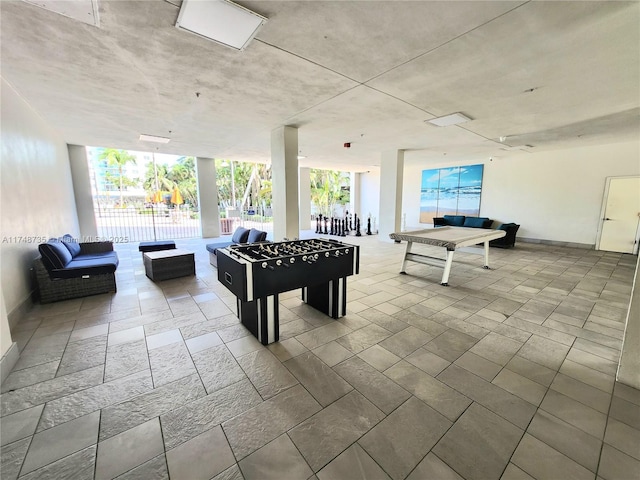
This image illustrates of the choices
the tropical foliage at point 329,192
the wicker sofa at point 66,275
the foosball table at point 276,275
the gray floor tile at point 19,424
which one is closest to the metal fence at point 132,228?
the wicker sofa at point 66,275

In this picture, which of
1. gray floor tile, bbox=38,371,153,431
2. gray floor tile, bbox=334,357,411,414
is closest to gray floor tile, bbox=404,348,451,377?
gray floor tile, bbox=334,357,411,414

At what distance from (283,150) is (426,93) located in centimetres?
271

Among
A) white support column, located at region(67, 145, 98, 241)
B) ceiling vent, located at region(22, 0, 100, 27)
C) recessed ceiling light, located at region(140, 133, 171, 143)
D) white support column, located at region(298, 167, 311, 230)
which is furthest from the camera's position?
white support column, located at region(298, 167, 311, 230)

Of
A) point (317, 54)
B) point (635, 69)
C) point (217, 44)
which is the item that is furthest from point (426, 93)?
point (217, 44)

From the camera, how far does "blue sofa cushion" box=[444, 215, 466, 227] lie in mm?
9448

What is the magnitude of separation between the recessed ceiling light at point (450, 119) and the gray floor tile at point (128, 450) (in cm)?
552

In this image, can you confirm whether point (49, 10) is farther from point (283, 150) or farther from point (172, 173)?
point (172, 173)

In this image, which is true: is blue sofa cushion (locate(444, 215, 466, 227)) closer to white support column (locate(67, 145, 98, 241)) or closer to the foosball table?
the foosball table

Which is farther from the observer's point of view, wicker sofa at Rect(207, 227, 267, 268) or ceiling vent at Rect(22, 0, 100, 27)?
wicker sofa at Rect(207, 227, 267, 268)

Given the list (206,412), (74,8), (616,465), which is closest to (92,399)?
(206,412)

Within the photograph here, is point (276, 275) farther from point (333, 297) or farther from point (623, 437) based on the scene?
point (623, 437)

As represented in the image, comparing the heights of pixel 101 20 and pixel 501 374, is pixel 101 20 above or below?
above

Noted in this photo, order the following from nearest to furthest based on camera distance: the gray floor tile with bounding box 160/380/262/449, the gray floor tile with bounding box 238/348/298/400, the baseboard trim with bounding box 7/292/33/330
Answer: the gray floor tile with bounding box 160/380/262/449
the gray floor tile with bounding box 238/348/298/400
the baseboard trim with bounding box 7/292/33/330

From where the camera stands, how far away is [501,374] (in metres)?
2.23
